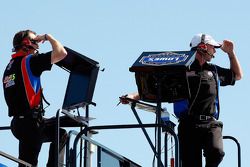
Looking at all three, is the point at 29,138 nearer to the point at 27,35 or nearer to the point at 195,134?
the point at 27,35

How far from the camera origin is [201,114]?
39.4 feet

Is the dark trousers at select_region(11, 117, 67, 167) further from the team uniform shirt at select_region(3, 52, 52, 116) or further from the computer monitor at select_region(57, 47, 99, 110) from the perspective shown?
the computer monitor at select_region(57, 47, 99, 110)

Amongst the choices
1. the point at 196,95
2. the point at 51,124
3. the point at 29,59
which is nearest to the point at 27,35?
the point at 29,59

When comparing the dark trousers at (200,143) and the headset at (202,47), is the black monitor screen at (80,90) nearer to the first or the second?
the dark trousers at (200,143)

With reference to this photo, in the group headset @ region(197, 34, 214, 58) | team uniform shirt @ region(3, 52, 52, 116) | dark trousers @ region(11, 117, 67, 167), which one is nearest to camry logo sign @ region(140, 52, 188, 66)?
headset @ region(197, 34, 214, 58)

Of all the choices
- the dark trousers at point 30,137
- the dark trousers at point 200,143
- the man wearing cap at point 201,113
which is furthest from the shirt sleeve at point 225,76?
the dark trousers at point 30,137

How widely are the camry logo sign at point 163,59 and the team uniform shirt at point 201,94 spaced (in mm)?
742

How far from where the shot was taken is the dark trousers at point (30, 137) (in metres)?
11.3

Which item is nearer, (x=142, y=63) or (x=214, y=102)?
(x=142, y=63)

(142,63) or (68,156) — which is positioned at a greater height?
(142,63)

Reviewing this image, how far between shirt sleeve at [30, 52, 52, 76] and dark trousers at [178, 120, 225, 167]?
6.60 feet

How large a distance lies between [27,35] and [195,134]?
2487mm

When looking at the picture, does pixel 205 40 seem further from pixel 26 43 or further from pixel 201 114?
pixel 26 43

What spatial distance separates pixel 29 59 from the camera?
11508 millimetres
